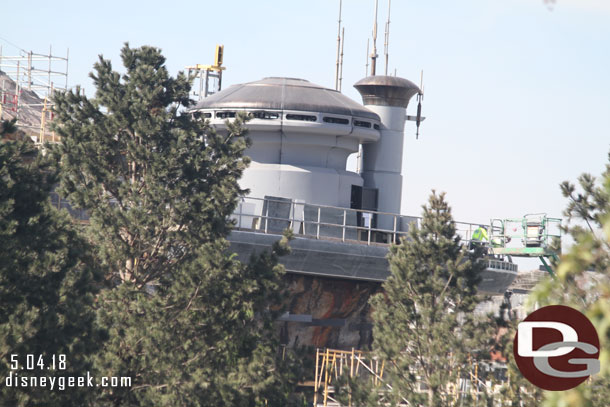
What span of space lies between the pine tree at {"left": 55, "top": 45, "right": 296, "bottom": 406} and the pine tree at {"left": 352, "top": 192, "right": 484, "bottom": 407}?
329 cm

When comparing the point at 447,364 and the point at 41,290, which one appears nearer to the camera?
the point at 41,290

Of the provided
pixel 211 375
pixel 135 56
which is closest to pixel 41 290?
pixel 211 375

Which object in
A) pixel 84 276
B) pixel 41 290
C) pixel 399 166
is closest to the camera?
pixel 41 290

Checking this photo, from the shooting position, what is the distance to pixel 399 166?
40.0 metres

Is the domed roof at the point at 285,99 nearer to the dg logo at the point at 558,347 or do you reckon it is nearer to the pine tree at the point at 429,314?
the pine tree at the point at 429,314

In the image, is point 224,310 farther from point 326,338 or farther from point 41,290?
point 326,338

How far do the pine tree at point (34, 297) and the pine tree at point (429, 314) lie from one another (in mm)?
9022

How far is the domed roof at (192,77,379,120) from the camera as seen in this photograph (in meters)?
35.8

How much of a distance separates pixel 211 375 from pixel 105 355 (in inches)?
107

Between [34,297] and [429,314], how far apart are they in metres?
11.3

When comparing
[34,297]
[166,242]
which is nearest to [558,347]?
[34,297]

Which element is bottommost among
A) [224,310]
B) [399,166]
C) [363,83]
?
[224,310]

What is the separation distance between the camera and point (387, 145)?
39625mm

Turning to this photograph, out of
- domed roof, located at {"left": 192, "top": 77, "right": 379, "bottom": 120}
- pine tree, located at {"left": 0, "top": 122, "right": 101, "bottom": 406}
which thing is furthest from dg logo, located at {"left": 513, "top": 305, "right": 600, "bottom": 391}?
domed roof, located at {"left": 192, "top": 77, "right": 379, "bottom": 120}
